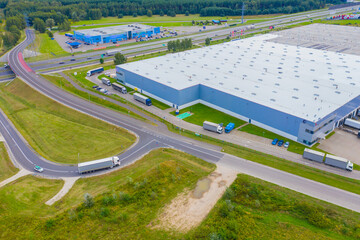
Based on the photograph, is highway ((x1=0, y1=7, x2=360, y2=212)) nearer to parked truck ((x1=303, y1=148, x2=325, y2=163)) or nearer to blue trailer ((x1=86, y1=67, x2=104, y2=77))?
parked truck ((x1=303, y1=148, x2=325, y2=163))

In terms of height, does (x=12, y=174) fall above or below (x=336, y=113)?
below

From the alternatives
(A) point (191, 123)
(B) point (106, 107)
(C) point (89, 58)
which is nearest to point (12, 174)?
(B) point (106, 107)

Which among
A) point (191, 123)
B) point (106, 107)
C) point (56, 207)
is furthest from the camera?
point (106, 107)

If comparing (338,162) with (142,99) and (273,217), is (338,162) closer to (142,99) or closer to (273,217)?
(273,217)

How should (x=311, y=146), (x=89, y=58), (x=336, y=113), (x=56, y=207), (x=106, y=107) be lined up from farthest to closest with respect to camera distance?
(x=89, y=58), (x=106, y=107), (x=336, y=113), (x=311, y=146), (x=56, y=207)

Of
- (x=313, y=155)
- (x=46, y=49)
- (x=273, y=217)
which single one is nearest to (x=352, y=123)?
(x=313, y=155)

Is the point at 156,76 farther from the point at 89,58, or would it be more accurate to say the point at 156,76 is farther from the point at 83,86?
the point at 89,58

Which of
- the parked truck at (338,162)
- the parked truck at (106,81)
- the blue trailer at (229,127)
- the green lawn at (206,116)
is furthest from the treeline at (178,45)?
the parked truck at (338,162)
